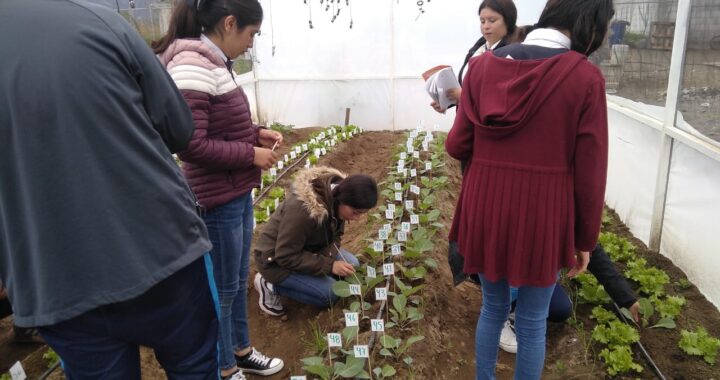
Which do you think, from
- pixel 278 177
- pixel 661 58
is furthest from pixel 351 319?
pixel 278 177

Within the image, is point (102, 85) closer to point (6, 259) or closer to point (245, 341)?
point (6, 259)

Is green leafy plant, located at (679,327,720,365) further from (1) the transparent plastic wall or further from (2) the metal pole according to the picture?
(2) the metal pole

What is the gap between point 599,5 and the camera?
1.60 metres

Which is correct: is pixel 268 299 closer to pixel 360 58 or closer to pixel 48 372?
pixel 48 372

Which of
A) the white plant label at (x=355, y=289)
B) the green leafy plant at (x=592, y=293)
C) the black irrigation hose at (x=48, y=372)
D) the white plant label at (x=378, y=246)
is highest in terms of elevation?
the white plant label at (x=378, y=246)

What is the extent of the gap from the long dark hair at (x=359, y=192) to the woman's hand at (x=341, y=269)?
476mm

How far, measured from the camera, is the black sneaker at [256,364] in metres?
2.51

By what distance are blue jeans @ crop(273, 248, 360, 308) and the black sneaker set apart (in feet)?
1.68

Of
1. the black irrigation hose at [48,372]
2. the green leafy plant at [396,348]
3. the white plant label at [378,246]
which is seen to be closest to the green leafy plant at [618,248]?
the white plant label at [378,246]

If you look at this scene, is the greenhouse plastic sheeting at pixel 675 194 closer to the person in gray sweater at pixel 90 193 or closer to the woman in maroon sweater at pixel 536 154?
the woman in maroon sweater at pixel 536 154

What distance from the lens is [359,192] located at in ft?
8.45

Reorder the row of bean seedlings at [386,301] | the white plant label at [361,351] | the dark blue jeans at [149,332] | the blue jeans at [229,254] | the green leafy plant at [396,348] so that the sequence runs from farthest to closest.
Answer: the green leafy plant at [396,348], the row of bean seedlings at [386,301], the white plant label at [361,351], the blue jeans at [229,254], the dark blue jeans at [149,332]

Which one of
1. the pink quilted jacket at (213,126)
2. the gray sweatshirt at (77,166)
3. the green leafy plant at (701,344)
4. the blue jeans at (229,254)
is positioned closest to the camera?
the gray sweatshirt at (77,166)

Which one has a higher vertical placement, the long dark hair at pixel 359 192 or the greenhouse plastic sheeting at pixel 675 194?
the long dark hair at pixel 359 192
